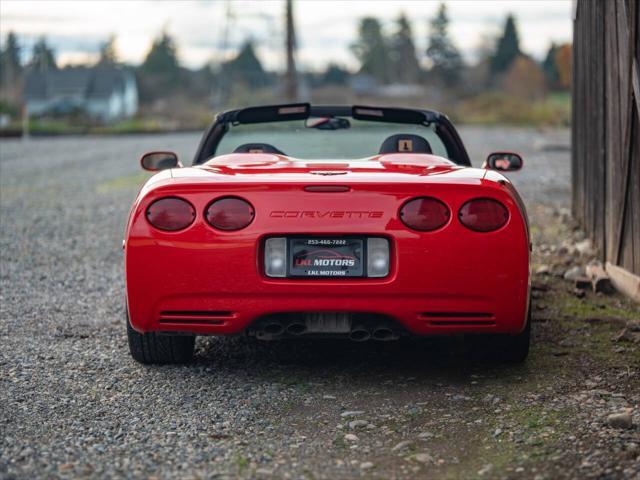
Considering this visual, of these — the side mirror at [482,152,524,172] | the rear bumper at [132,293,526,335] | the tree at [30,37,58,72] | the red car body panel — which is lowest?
the rear bumper at [132,293,526,335]

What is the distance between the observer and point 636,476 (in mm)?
3289

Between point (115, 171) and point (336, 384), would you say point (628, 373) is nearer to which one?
point (336, 384)

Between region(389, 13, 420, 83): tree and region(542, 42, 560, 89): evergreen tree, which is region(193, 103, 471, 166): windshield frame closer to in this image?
region(542, 42, 560, 89): evergreen tree

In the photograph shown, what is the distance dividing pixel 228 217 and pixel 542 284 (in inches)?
137

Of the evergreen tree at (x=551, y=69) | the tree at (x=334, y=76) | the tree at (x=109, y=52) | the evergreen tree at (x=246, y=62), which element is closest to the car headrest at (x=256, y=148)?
the evergreen tree at (x=246, y=62)

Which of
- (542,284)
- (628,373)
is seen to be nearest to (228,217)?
(628,373)

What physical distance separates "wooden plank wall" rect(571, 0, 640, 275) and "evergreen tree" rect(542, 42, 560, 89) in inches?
4318

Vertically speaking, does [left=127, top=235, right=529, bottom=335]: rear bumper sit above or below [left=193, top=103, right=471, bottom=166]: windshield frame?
below

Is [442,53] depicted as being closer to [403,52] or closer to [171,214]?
[403,52]

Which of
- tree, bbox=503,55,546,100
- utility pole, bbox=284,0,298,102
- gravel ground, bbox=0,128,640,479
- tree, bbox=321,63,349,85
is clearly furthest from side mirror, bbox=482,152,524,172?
tree, bbox=321,63,349,85

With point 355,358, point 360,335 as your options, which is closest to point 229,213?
point 360,335

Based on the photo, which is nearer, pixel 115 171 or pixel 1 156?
pixel 115 171

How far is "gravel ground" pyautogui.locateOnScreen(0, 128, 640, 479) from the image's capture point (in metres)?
3.51

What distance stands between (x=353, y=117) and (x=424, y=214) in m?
1.68
